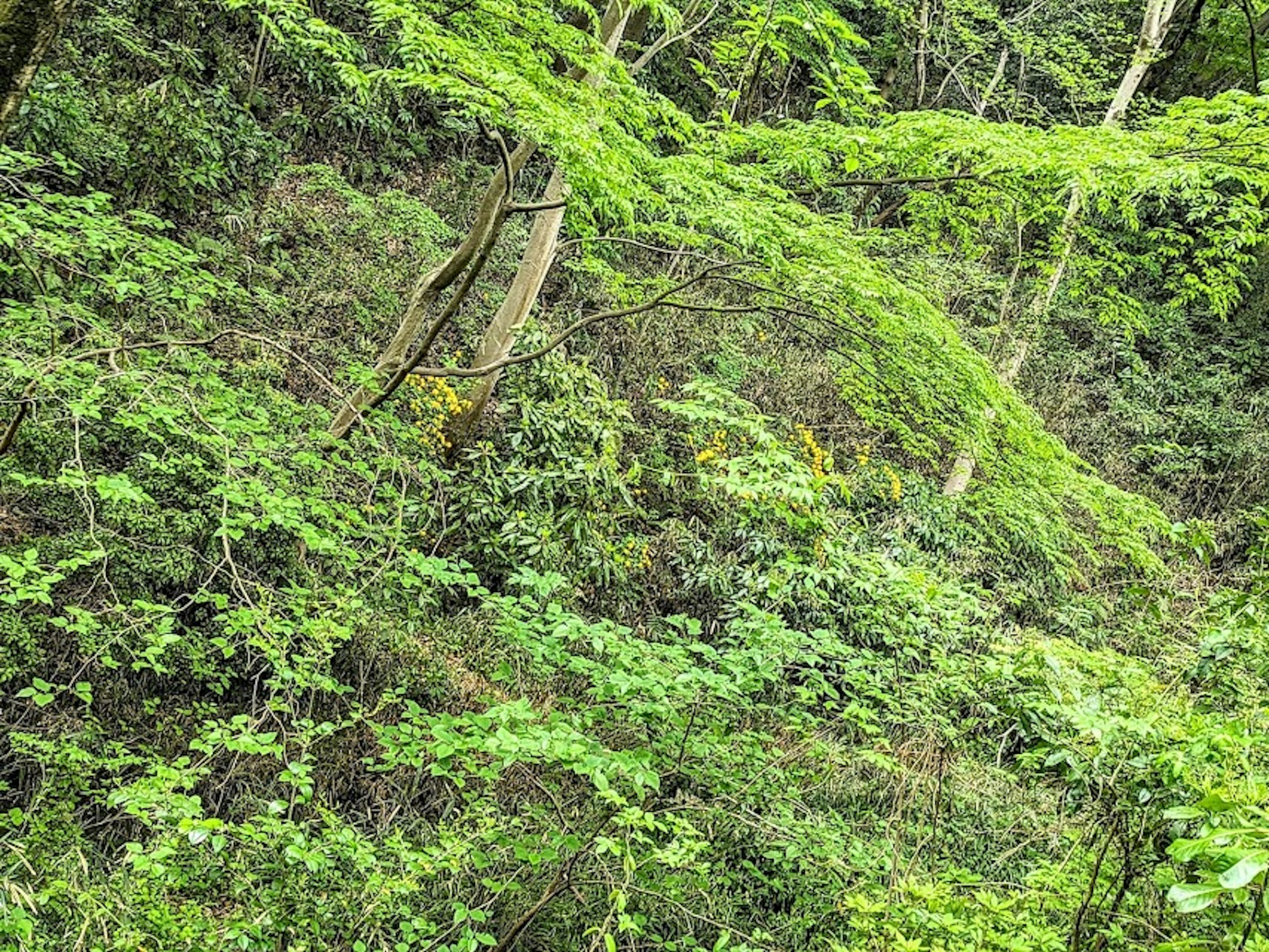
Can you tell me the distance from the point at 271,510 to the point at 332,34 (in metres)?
2.24

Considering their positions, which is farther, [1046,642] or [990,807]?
[990,807]

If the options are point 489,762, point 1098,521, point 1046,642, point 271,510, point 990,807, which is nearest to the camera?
point 271,510

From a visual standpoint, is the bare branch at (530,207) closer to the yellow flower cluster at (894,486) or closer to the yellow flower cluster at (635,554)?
the yellow flower cluster at (635,554)

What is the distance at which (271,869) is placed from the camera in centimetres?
344

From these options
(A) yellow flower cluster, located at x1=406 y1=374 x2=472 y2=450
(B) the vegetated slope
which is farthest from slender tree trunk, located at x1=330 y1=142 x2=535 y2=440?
(A) yellow flower cluster, located at x1=406 y1=374 x2=472 y2=450

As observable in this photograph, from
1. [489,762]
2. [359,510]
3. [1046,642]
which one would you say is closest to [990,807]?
[1046,642]

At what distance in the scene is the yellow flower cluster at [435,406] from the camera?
695cm

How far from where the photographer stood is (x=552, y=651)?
12.2 feet

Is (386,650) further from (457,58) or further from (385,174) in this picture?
(385,174)

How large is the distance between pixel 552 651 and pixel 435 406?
12.1 feet

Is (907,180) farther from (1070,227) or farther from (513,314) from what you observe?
(513,314)

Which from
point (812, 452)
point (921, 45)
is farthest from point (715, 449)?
point (921, 45)

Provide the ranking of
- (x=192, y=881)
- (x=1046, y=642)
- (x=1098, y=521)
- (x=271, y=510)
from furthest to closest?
(x=1098, y=521)
(x=1046, y=642)
(x=271, y=510)
(x=192, y=881)

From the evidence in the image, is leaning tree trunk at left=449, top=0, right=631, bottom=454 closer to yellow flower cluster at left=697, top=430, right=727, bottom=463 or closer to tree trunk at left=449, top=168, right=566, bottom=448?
tree trunk at left=449, top=168, right=566, bottom=448
